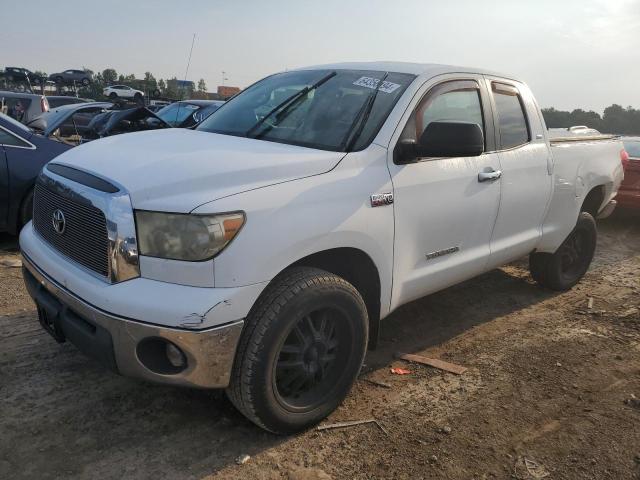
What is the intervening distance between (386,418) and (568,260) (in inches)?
125

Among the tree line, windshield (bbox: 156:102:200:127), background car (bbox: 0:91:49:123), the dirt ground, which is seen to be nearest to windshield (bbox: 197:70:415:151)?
the dirt ground

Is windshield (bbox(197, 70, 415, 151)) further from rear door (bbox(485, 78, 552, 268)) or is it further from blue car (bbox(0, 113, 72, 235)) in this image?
blue car (bbox(0, 113, 72, 235))

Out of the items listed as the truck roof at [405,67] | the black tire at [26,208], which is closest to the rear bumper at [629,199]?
the truck roof at [405,67]

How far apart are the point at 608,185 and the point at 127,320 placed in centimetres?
484

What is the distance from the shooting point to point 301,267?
8.79 feet

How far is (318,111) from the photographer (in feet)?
11.0

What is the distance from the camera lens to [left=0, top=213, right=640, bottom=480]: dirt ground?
8.49 feet

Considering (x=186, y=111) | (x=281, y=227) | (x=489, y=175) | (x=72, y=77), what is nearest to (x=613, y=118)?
(x=186, y=111)

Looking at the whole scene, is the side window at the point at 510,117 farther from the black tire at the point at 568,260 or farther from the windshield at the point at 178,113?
the windshield at the point at 178,113

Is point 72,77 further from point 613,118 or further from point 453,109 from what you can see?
point 453,109

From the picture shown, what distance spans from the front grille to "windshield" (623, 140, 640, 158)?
27.8ft

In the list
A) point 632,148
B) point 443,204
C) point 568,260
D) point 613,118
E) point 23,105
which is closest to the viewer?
point 443,204

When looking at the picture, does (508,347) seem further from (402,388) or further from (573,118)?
(573,118)

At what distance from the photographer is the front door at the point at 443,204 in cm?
312
